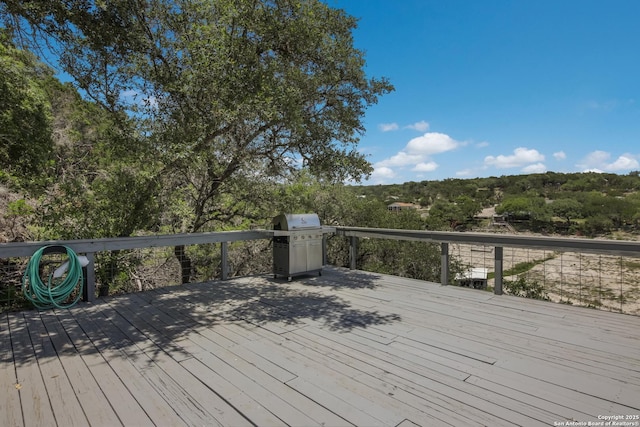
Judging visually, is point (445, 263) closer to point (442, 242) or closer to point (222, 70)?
point (442, 242)

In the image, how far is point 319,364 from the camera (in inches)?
92.8

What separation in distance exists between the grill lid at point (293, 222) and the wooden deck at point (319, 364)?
1.35 metres

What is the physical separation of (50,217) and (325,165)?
4.66 m

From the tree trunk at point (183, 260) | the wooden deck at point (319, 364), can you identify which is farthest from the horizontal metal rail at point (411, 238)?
the tree trunk at point (183, 260)

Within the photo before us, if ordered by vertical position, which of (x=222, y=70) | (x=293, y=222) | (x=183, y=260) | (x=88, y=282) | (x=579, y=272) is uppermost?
(x=222, y=70)

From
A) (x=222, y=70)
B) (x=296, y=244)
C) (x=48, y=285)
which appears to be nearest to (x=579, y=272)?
(x=296, y=244)

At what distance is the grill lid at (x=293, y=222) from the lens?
4957 mm

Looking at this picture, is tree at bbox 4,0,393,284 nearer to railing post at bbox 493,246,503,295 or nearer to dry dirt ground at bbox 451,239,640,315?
railing post at bbox 493,246,503,295

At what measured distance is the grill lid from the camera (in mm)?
4957

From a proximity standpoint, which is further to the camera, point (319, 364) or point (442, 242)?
point (442, 242)

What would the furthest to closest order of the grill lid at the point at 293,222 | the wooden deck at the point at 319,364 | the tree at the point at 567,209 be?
1. the tree at the point at 567,209
2. the grill lid at the point at 293,222
3. the wooden deck at the point at 319,364

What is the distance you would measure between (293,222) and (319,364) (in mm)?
2822

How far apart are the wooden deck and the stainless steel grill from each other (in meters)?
1.17

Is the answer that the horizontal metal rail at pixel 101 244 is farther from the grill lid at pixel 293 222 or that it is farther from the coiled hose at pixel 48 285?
the grill lid at pixel 293 222
